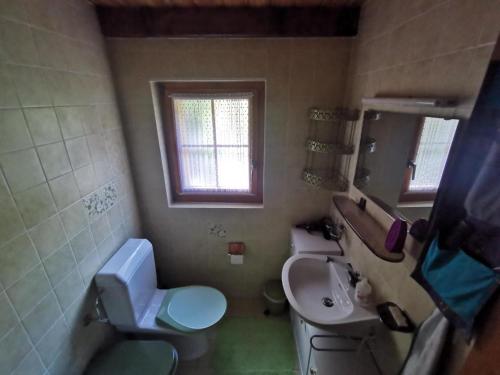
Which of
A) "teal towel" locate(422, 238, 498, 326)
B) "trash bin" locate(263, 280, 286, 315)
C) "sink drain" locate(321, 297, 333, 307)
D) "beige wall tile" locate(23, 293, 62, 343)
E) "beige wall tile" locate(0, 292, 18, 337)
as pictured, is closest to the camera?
"teal towel" locate(422, 238, 498, 326)

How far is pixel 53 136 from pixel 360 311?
1.73 meters

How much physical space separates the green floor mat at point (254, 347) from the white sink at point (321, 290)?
2.34 feet

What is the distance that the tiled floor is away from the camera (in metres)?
1.67

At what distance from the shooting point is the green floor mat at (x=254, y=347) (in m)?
1.67

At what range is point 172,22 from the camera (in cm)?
140

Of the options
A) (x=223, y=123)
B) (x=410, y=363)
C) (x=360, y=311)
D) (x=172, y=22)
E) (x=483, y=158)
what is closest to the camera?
(x=483, y=158)

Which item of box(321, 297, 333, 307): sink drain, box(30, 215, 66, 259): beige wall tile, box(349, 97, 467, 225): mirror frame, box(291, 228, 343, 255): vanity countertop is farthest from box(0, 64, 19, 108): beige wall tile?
box(321, 297, 333, 307): sink drain

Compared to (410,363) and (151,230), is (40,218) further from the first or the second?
(410,363)

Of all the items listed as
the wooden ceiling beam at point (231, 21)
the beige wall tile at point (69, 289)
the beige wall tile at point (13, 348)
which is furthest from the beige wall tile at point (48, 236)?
the wooden ceiling beam at point (231, 21)

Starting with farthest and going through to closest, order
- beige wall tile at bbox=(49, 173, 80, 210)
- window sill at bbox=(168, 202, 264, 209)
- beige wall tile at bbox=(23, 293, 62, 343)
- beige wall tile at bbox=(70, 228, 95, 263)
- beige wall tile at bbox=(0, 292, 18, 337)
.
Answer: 1. window sill at bbox=(168, 202, 264, 209)
2. beige wall tile at bbox=(70, 228, 95, 263)
3. beige wall tile at bbox=(49, 173, 80, 210)
4. beige wall tile at bbox=(23, 293, 62, 343)
5. beige wall tile at bbox=(0, 292, 18, 337)

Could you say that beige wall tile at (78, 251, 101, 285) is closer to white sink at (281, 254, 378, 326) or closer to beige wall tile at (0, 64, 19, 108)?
beige wall tile at (0, 64, 19, 108)

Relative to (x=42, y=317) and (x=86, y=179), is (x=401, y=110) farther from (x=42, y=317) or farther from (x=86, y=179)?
(x=42, y=317)

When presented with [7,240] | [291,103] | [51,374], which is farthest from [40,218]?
[291,103]

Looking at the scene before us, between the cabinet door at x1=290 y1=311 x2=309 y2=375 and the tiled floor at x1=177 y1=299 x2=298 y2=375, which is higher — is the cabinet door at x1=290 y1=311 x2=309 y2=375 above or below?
above
